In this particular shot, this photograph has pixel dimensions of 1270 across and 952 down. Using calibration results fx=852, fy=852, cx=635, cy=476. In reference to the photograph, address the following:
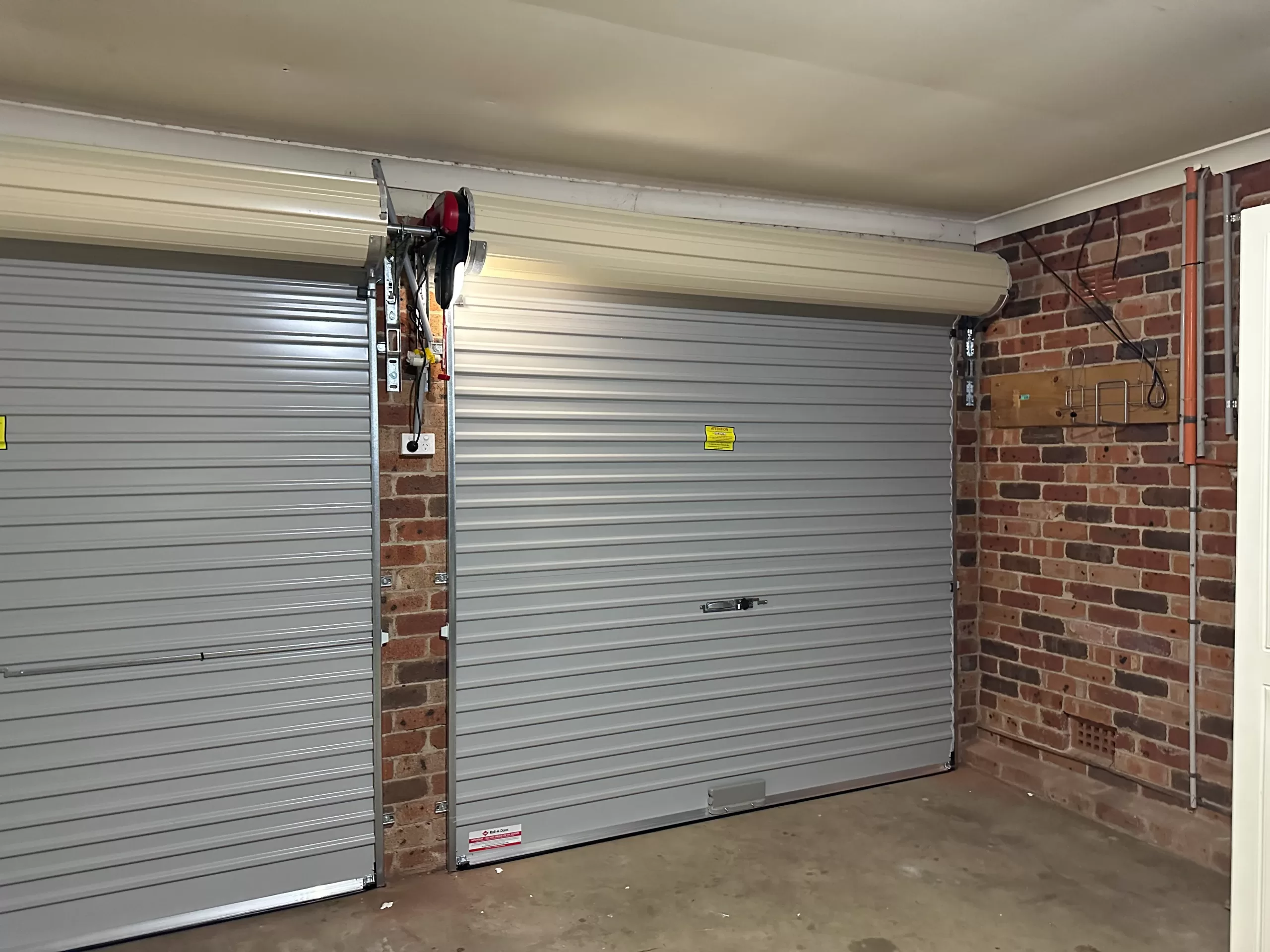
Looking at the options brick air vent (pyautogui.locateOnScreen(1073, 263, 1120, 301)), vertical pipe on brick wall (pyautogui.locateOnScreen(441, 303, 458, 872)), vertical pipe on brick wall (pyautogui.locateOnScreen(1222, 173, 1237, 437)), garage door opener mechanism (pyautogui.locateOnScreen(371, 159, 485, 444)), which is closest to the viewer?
garage door opener mechanism (pyautogui.locateOnScreen(371, 159, 485, 444))

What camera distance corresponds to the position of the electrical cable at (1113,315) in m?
3.54

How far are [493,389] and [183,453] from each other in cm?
114

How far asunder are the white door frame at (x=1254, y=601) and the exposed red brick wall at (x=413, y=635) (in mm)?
2652

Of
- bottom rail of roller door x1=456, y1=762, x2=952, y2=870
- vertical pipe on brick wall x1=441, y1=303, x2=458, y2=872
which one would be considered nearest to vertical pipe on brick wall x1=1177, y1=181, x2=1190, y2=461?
bottom rail of roller door x1=456, y1=762, x2=952, y2=870

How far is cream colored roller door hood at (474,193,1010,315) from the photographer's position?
3123mm

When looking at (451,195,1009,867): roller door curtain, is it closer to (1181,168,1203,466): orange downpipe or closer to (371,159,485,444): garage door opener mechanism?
(371,159,485,444): garage door opener mechanism

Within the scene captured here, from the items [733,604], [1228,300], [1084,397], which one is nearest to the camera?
[1228,300]

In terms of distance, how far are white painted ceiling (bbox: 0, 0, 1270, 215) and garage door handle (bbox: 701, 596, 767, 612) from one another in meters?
1.89

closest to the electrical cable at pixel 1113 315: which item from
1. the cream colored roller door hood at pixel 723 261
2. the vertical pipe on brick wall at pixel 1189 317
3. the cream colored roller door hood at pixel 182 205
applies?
the vertical pipe on brick wall at pixel 1189 317

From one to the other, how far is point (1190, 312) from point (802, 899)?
2737 millimetres

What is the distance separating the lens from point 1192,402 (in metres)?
3.39

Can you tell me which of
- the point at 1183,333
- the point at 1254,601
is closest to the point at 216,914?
the point at 1254,601

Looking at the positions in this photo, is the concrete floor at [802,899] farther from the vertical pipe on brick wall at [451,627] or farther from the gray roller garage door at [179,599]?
the gray roller garage door at [179,599]

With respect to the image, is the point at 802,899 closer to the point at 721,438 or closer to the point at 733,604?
the point at 733,604
